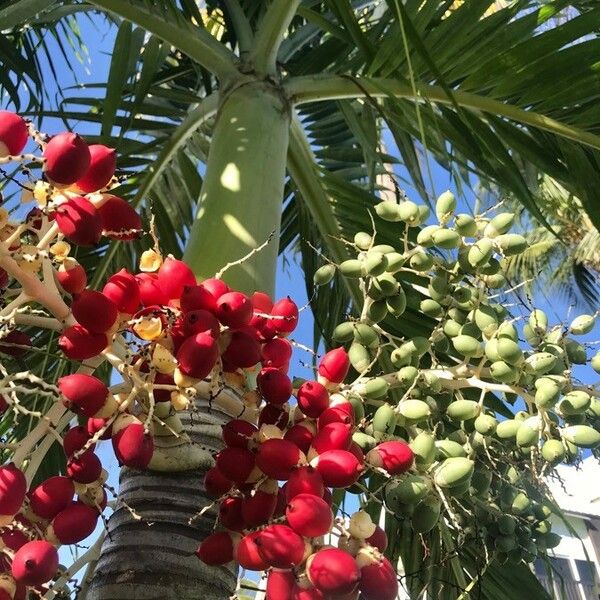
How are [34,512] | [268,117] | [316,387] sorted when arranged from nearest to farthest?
[34,512]
[316,387]
[268,117]

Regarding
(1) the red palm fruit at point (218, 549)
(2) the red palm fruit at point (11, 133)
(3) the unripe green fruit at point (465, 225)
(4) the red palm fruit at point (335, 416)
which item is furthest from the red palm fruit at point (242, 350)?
(3) the unripe green fruit at point (465, 225)

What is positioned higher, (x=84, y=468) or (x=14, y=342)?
(x=14, y=342)

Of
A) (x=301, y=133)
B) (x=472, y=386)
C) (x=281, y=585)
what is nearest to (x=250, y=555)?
A: (x=281, y=585)

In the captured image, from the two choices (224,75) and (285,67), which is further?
(285,67)

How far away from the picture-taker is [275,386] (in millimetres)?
998

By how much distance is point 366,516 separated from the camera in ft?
3.01

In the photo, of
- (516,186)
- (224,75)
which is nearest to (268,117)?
(224,75)

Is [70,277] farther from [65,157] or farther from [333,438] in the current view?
[333,438]

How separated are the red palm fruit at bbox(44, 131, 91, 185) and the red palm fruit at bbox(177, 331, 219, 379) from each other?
221mm

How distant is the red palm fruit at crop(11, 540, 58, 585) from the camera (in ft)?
2.51

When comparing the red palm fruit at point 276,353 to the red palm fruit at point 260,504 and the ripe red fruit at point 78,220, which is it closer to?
the red palm fruit at point 260,504

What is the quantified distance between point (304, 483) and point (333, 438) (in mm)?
73

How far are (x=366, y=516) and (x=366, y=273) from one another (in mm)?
412

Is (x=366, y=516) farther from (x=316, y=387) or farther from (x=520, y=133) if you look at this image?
(x=520, y=133)
